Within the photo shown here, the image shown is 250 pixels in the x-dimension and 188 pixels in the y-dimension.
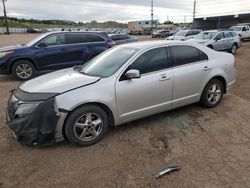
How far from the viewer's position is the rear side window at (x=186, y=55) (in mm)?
4535

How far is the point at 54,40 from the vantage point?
868cm

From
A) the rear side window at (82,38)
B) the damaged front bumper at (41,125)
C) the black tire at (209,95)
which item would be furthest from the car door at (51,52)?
the black tire at (209,95)

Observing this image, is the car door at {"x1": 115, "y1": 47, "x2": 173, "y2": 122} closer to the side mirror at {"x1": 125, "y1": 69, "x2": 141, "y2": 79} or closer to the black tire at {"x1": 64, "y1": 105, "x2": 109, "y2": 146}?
the side mirror at {"x1": 125, "y1": 69, "x2": 141, "y2": 79}

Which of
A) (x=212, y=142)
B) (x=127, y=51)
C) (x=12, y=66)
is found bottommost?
(x=212, y=142)

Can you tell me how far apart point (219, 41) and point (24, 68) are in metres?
11.0

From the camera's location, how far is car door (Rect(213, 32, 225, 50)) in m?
13.9

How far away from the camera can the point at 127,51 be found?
4.38m

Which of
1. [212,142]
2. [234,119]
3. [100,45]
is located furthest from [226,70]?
[100,45]

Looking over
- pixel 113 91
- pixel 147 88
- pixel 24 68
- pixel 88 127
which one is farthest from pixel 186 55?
pixel 24 68

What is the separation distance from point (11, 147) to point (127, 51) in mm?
2510

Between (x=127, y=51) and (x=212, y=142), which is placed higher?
(x=127, y=51)

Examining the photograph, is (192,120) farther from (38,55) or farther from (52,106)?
(38,55)

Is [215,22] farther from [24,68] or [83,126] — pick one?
[83,126]

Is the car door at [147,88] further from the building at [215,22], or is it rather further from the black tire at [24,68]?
the building at [215,22]
